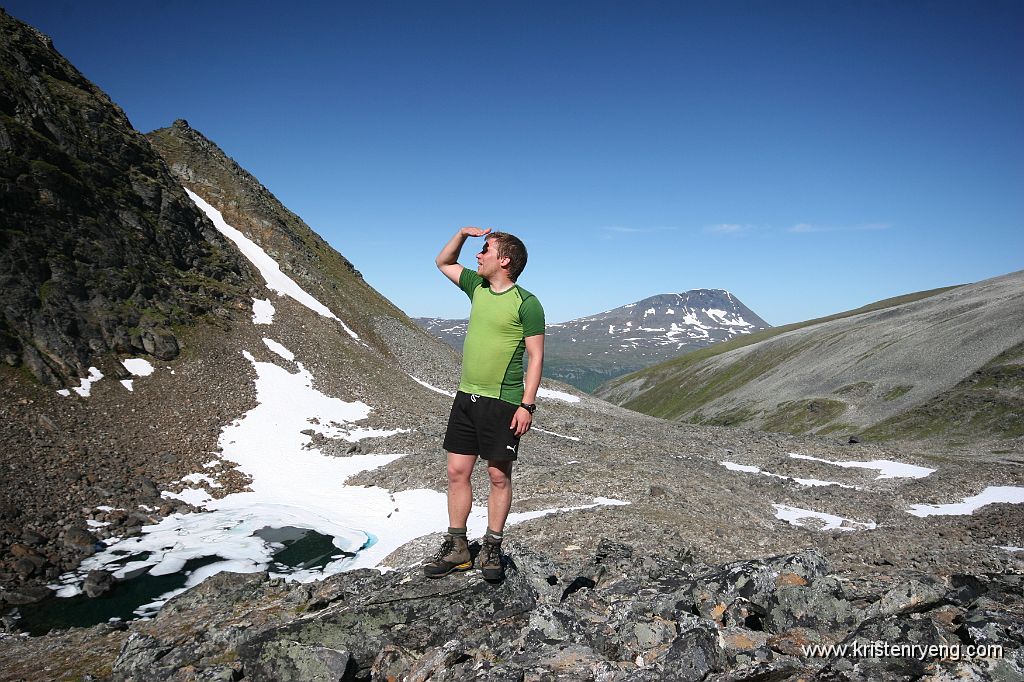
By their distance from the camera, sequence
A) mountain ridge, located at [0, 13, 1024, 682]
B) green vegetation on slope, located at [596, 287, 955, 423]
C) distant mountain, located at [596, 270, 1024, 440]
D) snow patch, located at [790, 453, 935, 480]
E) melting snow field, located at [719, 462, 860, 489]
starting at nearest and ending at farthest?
mountain ridge, located at [0, 13, 1024, 682] < melting snow field, located at [719, 462, 860, 489] < snow patch, located at [790, 453, 935, 480] < distant mountain, located at [596, 270, 1024, 440] < green vegetation on slope, located at [596, 287, 955, 423]

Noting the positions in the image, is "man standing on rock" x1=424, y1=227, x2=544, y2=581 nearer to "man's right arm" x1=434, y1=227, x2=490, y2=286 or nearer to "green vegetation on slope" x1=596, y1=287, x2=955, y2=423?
"man's right arm" x1=434, y1=227, x2=490, y2=286

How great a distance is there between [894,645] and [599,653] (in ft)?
10.8

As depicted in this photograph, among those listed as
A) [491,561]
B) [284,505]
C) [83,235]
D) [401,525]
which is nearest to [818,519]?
[401,525]

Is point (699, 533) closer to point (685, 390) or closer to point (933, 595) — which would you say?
point (933, 595)

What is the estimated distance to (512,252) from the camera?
8055mm

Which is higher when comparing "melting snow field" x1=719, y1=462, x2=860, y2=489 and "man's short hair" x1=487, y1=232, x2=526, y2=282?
"man's short hair" x1=487, y1=232, x2=526, y2=282

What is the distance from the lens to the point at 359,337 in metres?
55.7

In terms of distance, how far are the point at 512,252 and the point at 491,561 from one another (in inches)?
186

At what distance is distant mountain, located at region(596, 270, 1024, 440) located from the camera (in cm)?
6781

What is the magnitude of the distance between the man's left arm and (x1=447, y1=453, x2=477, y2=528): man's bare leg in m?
1.07

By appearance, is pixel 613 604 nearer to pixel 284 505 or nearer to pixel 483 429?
pixel 483 429

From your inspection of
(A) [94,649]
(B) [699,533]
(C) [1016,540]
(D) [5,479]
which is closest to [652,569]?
(B) [699,533]

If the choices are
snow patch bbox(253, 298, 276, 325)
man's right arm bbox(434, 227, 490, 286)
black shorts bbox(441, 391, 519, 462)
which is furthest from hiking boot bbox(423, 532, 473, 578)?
snow patch bbox(253, 298, 276, 325)

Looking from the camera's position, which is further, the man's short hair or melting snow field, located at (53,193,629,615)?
melting snow field, located at (53,193,629,615)
